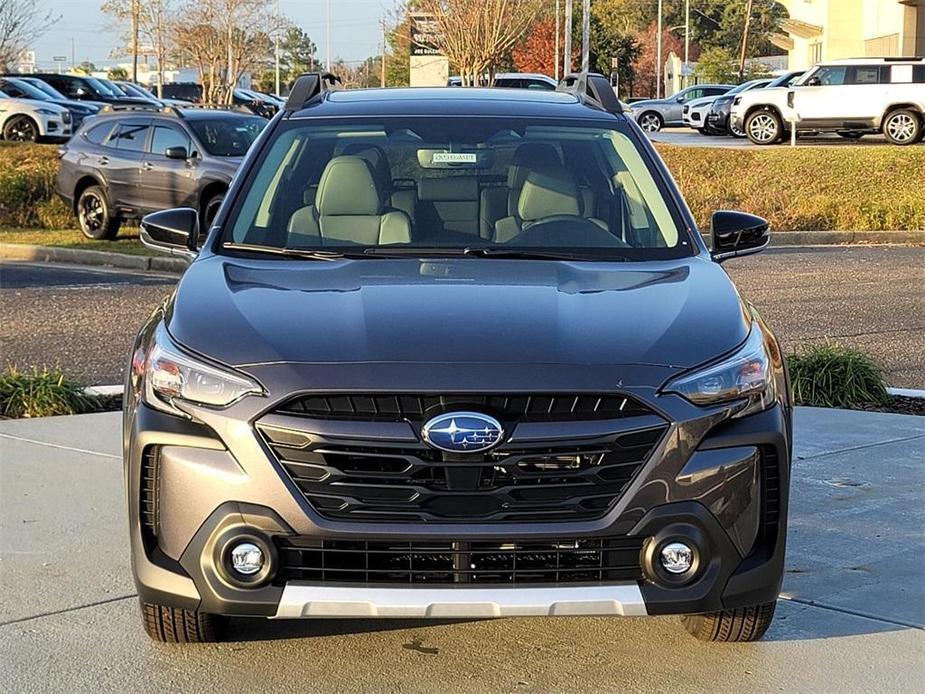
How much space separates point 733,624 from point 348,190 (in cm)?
214

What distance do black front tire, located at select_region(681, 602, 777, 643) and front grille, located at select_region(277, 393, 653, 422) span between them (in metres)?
0.93

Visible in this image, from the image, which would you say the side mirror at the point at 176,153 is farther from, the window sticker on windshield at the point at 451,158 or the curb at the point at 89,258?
the window sticker on windshield at the point at 451,158

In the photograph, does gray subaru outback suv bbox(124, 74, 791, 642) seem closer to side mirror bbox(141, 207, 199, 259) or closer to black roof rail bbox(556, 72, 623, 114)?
side mirror bbox(141, 207, 199, 259)

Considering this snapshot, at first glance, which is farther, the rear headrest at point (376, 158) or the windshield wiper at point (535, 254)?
the rear headrest at point (376, 158)

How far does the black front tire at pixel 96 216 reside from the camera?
63.1ft

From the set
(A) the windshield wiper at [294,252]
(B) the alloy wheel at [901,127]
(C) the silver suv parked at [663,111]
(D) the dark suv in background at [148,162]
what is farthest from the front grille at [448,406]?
(C) the silver suv parked at [663,111]

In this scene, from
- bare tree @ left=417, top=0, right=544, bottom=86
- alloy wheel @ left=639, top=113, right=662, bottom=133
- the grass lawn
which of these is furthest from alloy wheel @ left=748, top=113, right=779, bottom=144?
the grass lawn

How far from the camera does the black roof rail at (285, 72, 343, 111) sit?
5.89m

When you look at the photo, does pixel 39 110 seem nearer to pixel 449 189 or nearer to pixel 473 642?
pixel 449 189

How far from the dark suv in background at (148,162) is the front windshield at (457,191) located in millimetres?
12723

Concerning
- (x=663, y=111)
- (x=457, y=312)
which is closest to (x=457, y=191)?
(x=457, y=312)

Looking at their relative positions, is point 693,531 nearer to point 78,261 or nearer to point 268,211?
point 268,211

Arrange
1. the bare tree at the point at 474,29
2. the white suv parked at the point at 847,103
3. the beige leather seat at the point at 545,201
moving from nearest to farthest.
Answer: the beige leather seat at the point at 545,201 → the white suv parked at the point at 847,103 → the bare tree at the point at 474,29

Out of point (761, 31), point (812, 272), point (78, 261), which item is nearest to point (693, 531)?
point (812, 272)
